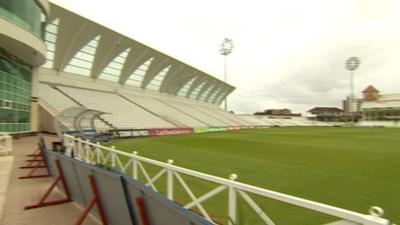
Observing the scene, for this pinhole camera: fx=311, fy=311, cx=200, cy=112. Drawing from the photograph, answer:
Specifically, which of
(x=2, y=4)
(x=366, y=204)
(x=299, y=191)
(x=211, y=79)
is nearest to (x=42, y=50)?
(x=2, y=4)

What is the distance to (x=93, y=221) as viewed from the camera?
20.8 feet

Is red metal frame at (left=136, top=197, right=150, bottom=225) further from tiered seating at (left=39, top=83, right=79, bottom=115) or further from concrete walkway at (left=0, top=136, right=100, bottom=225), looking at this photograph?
tiered seating at (left=39, top=83, right=79, bottom=115)

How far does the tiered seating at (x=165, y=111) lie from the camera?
55844 mm

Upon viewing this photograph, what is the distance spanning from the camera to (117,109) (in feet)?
151

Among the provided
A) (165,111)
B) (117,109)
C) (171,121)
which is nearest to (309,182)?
(117,109)

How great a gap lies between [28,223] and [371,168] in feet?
42.7

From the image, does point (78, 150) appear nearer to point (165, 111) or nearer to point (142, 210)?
point (142, 210)

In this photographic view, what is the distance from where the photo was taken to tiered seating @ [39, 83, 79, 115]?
35.5 m

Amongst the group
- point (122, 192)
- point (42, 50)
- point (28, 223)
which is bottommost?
point (28, 223)

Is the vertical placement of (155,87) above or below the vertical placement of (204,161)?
above

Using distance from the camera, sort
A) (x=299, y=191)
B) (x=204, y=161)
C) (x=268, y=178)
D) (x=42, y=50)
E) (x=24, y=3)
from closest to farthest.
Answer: (x=299, y=191), (x=268, y=178), (x=204, y=161), (x=24, y=3), (x=42, y=50)

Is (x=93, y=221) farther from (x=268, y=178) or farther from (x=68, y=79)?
(x=68, y=79)

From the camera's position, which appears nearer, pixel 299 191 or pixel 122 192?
pixel 122 192

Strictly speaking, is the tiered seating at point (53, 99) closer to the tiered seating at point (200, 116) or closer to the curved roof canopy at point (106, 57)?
the curved roof canopy at point (106, 57)
